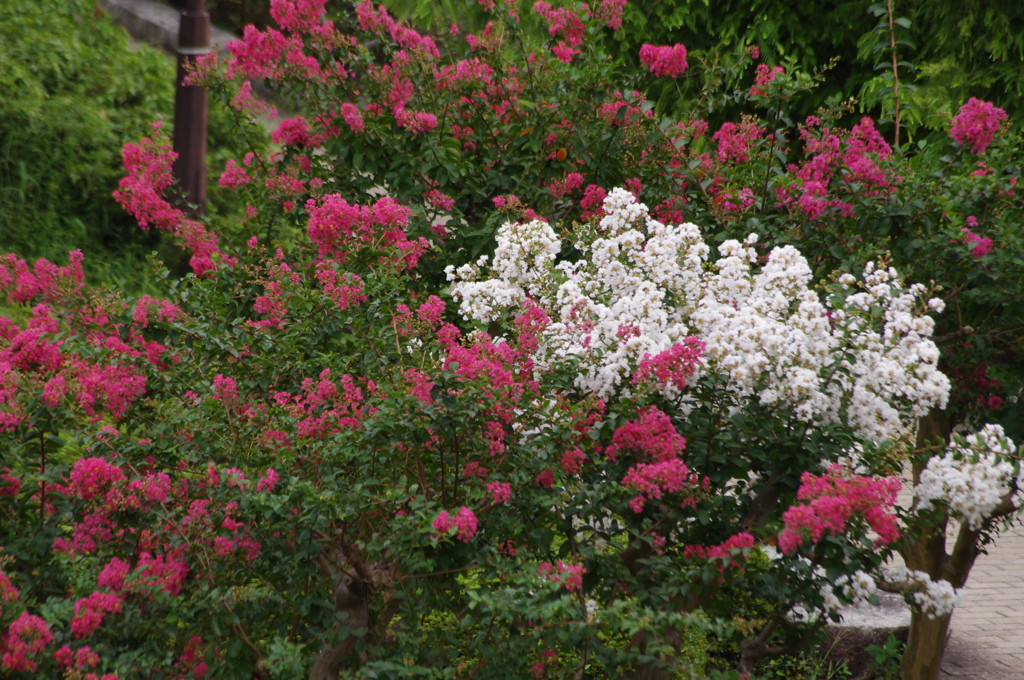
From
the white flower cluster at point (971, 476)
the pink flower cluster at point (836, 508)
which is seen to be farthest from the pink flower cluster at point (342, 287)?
the white flower cluster at point (971, 476)

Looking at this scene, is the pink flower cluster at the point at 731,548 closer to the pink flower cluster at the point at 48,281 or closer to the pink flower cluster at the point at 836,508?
the pink flower cluster at the point at 836,508

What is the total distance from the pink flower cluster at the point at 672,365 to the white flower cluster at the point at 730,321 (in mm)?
89

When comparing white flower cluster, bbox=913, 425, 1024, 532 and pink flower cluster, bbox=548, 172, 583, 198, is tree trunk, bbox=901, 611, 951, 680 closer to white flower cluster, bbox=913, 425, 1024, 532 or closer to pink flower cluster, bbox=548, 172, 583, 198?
white flower cluster, bbox=913, 425, 1024, 532

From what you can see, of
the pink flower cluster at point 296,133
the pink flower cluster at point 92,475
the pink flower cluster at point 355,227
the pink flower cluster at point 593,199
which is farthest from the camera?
the pink flower cluster at point 296,133

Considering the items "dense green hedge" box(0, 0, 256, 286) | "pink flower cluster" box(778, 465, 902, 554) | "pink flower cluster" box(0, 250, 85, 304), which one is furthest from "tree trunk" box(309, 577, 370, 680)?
"dense green hedge" box(0, 0, 256, 286)

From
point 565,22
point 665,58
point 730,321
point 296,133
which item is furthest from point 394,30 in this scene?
point 730,321

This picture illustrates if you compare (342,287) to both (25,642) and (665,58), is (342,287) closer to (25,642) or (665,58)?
(25,642)

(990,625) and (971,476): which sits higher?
(971,476)

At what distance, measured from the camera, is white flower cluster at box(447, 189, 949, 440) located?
2.67 meters

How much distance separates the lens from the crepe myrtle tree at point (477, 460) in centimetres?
252

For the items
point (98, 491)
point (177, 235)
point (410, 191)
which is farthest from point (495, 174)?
point (98, 491)

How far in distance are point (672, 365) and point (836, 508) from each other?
0.58 m

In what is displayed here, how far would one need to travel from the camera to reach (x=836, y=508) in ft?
7.46

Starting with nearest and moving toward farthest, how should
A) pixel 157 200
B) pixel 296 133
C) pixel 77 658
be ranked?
pixel 77 658 → pixel 157 200 → pixel 296 133
